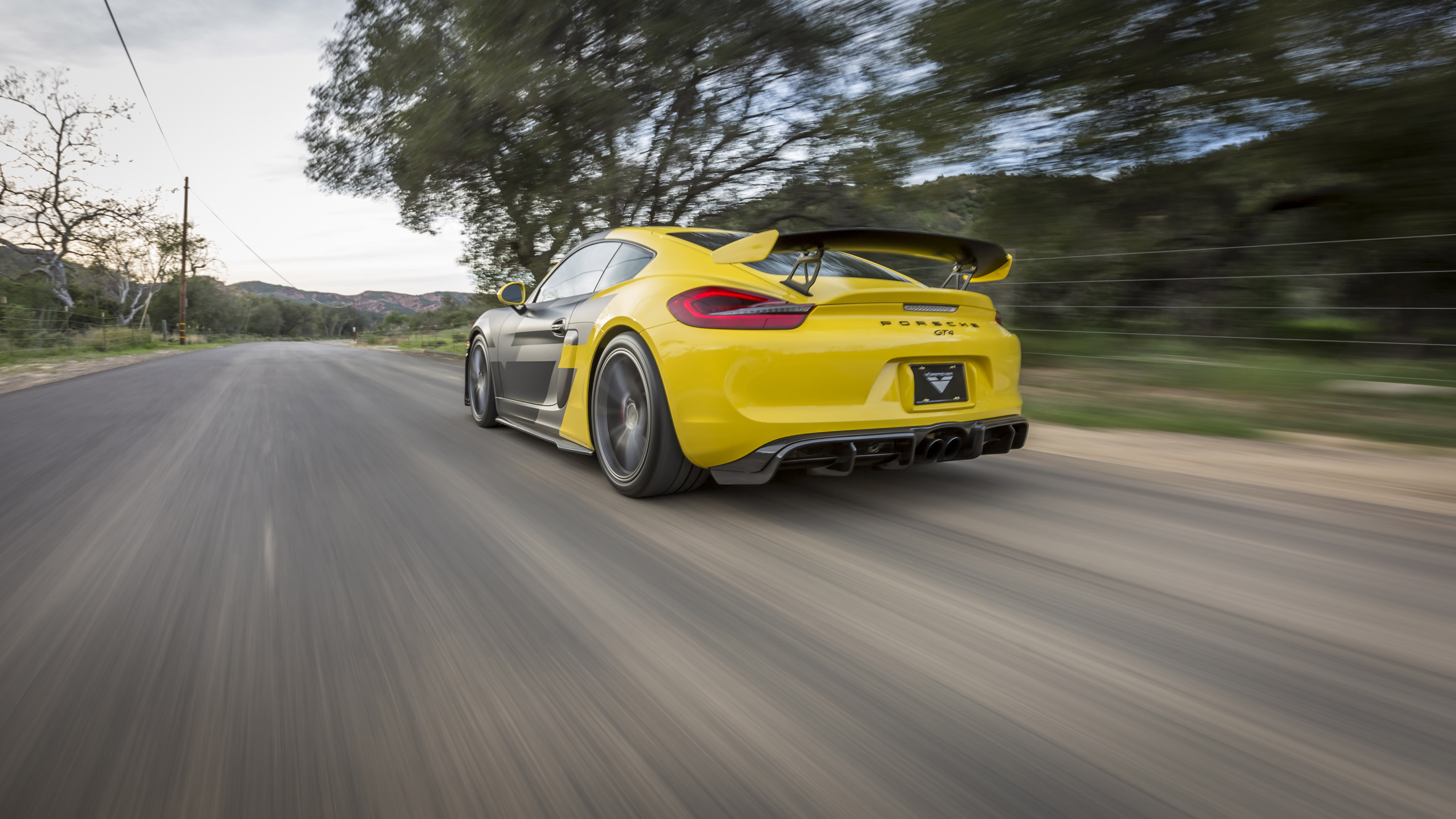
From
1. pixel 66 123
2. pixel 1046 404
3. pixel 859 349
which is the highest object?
pixel 66 123

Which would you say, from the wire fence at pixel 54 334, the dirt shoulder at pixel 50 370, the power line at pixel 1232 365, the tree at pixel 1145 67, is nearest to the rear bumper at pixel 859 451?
the power line at pixel 1232 365

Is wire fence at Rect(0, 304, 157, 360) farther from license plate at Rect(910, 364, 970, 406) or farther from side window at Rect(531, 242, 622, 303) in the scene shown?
license plate at Rect(910, 364, 970, 406)

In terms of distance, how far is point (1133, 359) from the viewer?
741 centimetres

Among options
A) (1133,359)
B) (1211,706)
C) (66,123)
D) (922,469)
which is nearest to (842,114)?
(1133,359)

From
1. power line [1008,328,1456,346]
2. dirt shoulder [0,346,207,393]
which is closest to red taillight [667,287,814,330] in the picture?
power line [1008,328,1456,346]

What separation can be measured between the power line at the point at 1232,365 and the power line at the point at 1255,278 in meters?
0.70

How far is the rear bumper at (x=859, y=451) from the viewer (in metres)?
2.97

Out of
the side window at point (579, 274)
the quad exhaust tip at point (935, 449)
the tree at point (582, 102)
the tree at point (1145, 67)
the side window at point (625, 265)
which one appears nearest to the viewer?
the quad exhaust tip at point (935, 449)

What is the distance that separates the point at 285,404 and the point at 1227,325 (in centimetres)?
923

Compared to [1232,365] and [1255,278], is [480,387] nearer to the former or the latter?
[1232,365]

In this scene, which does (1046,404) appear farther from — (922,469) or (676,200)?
(676,200)

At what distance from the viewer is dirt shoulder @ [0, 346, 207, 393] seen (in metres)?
10.9

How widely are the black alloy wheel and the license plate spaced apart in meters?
3.49

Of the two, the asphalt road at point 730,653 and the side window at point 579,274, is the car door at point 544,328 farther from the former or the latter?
the asphalt road at point 730,653
